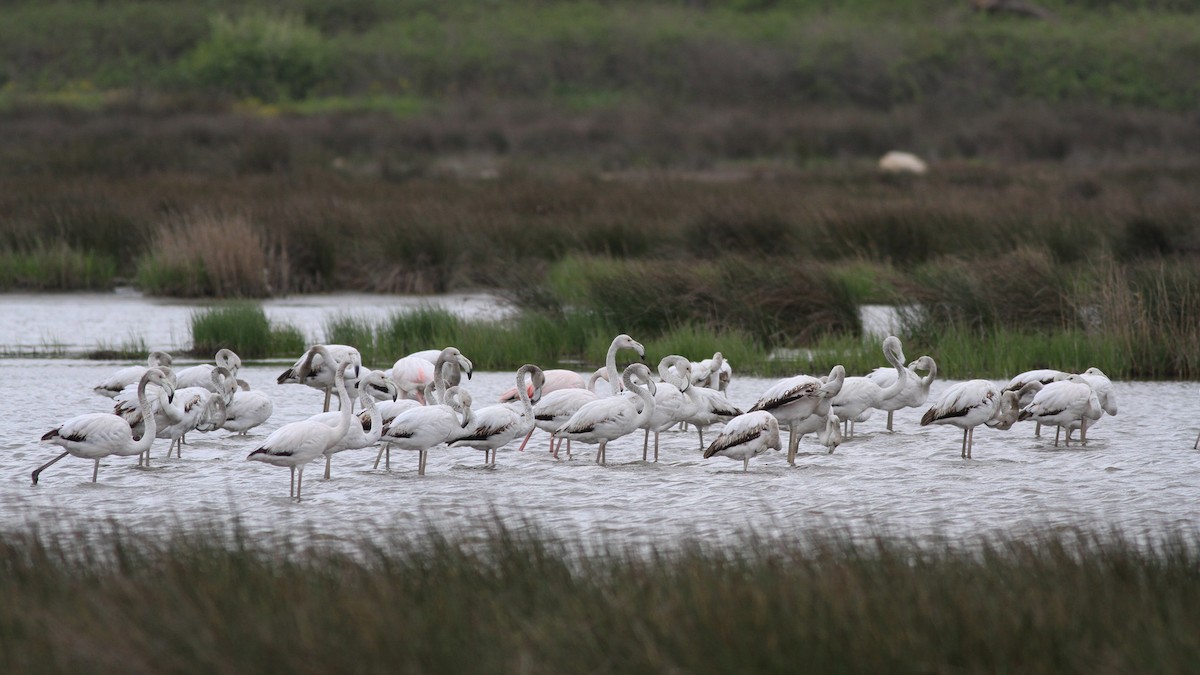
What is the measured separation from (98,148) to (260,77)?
78.5ft

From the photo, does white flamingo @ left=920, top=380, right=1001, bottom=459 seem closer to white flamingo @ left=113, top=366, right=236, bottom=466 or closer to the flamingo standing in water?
the flamingo standing in water

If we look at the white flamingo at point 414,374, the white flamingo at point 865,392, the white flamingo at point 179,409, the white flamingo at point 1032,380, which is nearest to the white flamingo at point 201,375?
the white flamingo at point 179,409

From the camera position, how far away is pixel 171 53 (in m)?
57.5

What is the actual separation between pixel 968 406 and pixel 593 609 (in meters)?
4.76

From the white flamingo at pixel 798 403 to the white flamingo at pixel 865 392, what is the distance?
29 centimetres

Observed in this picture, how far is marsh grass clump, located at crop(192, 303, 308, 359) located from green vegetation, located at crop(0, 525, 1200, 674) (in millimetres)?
8072

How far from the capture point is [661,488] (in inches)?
325

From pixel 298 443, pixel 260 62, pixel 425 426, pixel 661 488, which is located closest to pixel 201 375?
pixel 425 426

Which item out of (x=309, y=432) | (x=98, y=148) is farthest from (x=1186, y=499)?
(x=98, y=148)

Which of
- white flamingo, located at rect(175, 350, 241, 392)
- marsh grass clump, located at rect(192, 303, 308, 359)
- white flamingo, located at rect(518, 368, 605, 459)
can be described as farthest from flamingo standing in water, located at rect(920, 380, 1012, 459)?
marsh grass clump, located at rect(192, 303, 308, 359)

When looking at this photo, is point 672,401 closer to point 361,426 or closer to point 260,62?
point 361,426

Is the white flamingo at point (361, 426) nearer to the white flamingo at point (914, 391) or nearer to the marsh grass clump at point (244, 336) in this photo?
the white flamingo at point (914, 391)

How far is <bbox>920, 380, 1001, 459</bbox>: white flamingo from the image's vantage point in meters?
9.00

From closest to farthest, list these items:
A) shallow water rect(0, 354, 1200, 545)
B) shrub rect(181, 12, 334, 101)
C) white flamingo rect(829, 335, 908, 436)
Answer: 1. shallow water rect(0, 354, 1200, 545)
2. white flamingo rect(829, 335, 908, 436)
3. shrub rect(181, 12, 334, 101)
